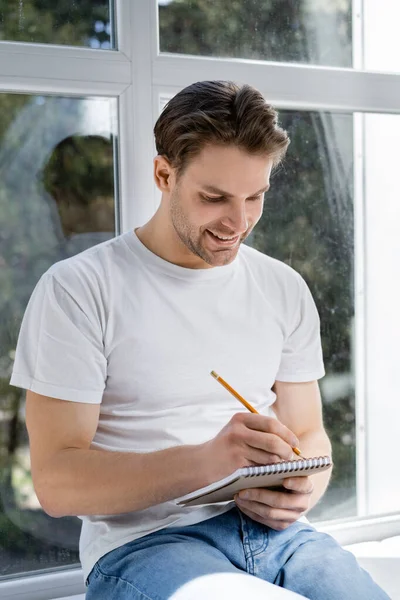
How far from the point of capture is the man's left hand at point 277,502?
1.27 metres

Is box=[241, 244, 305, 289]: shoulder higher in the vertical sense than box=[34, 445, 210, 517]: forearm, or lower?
higher

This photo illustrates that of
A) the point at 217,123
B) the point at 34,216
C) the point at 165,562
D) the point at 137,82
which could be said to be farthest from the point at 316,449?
the point at 137,82

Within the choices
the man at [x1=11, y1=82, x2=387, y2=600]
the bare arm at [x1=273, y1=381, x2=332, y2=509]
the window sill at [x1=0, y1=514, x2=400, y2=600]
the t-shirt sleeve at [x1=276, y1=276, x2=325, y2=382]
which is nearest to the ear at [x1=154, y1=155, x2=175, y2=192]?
the man at [x1=11, y1=82, x2=387, y2=600]

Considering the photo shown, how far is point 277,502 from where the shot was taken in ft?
4.15

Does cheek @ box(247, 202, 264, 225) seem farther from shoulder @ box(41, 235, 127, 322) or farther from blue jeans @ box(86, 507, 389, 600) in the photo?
blue jeans @ box(86, 507, 389, 600)

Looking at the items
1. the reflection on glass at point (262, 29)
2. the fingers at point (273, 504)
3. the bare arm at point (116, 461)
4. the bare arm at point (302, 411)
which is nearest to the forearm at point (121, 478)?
the bare arm at point (116, 461)

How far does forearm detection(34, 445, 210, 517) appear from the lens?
122 cm

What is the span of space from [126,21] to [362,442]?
1255 millimetres

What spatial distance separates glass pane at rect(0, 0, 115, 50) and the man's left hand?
1.03m

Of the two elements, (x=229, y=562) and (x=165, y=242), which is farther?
(x=165, y=242)

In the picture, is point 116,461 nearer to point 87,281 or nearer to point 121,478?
point 121,478

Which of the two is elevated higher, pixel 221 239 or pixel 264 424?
pixel 221 239

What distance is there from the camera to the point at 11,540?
169cm

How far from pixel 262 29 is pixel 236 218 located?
712mm
